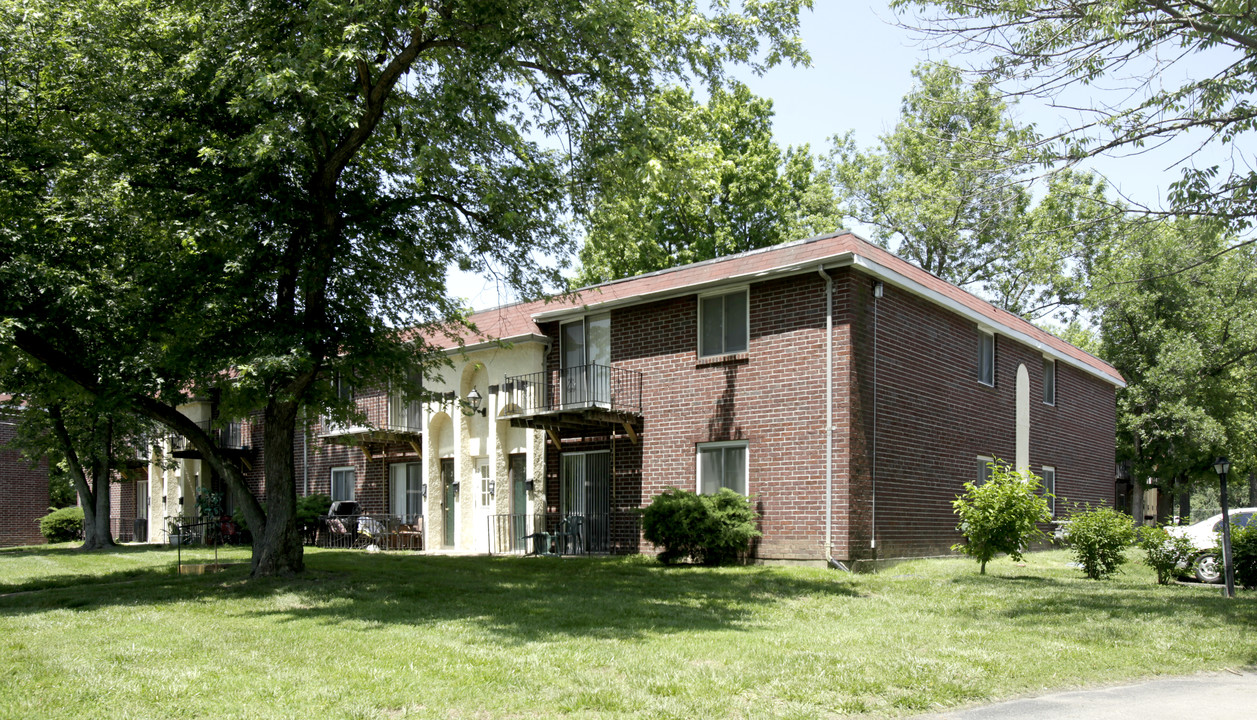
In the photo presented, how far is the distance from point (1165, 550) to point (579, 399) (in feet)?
34.8

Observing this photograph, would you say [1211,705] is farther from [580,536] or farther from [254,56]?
[580,536]

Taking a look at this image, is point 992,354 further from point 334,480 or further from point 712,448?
point 334,480

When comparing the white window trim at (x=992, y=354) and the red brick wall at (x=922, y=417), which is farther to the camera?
the white window trim at (x=992, y=354)

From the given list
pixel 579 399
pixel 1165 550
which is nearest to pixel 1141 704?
pixel 1165 550

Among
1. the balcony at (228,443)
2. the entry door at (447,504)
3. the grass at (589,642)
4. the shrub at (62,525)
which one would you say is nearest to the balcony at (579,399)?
the entry door at (447,504)

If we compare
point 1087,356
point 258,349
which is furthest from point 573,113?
point 1087,356

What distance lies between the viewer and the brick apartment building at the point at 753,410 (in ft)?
55.7

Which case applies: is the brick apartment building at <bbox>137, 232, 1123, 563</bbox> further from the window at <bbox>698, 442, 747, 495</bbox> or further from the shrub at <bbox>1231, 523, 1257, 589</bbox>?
the shrub at <bbox>1231, 523, 1257, 589</bbox>

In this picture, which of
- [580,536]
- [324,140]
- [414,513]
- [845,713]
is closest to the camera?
[845,713]

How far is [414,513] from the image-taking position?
987 inches

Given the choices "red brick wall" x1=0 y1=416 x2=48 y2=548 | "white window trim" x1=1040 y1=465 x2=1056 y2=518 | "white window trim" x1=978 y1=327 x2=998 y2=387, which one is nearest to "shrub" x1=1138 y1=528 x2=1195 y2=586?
"white window trim" x1=978 y1=327 x2=998 y2=387

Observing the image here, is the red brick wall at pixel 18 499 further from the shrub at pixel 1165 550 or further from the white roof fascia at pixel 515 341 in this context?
the shrub at pixel 1165 550

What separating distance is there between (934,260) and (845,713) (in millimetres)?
33171

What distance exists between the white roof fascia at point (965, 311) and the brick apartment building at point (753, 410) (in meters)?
0.06
